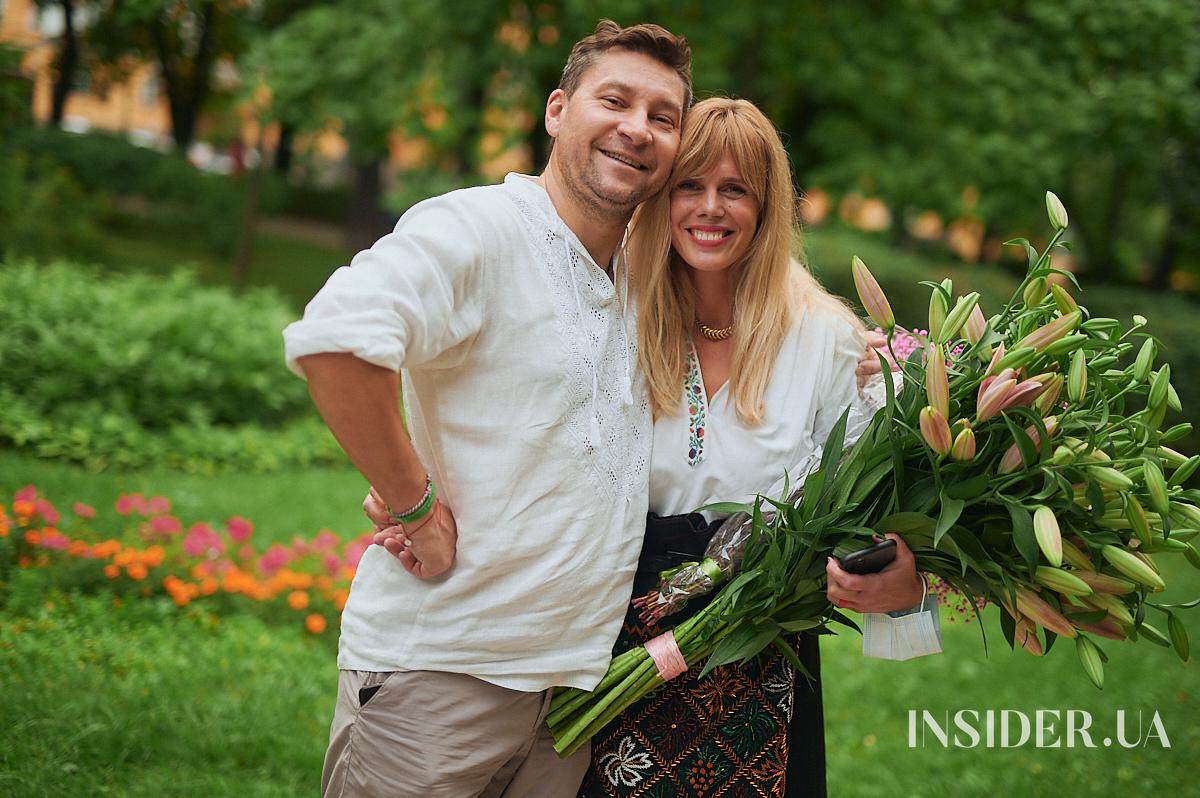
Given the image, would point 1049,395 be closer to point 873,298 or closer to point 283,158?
point 873,298

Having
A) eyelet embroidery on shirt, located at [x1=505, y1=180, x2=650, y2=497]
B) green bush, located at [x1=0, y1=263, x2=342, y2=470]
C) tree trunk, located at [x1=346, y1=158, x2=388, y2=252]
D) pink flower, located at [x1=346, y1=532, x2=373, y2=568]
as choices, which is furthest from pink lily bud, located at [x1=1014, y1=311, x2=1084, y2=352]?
tree trunk, located at [x1=346, y1=158, x2=388, y2=252]

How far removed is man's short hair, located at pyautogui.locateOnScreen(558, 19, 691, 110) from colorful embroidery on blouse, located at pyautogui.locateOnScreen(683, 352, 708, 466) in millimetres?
682

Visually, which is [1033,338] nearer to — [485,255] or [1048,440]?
[1048,440]

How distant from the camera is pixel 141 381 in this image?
26.3 ft

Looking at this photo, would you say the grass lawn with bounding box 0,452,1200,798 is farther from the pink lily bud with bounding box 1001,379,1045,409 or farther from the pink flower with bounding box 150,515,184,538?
the pink lily bud with bounding box 1001,379,1045,409

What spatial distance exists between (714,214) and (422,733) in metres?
1.44

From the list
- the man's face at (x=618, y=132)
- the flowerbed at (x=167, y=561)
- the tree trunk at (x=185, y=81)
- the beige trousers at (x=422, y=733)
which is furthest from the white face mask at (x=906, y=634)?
the tree trunk at (x=185, y=81)

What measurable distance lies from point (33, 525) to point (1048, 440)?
4.80m

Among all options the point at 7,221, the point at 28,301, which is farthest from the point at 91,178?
the point at 28,301

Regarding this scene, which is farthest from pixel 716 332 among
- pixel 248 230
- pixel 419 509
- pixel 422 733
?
pixel 248 230

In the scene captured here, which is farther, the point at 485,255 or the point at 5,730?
the point at 5,730

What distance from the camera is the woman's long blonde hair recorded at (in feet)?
9.02

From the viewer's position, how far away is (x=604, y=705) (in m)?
2.55

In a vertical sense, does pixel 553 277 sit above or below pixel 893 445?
above
